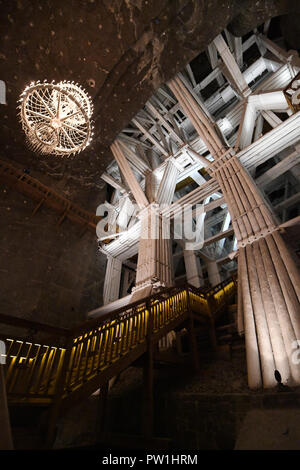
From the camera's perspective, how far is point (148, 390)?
4.11m

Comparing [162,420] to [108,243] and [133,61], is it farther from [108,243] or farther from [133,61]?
[133,61]

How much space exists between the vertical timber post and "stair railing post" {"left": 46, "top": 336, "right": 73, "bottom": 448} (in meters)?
1.59

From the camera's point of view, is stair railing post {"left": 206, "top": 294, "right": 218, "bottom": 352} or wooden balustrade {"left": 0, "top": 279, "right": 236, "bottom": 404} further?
stair railing post {"left": 206, "top": 294, "right": 218, "bottom": 352}

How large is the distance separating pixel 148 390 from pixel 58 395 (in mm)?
1863

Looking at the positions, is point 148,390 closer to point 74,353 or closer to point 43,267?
point 74,353

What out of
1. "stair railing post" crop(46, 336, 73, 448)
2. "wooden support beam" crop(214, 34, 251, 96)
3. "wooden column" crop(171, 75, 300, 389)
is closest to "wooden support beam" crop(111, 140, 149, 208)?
"wooden column" crop(171, 75, 300, 389)

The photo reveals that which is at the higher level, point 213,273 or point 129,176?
point 129,176

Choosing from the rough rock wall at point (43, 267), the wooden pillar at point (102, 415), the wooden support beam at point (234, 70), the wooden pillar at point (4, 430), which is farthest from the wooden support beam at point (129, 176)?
the wooden pillar at point (4, 430)

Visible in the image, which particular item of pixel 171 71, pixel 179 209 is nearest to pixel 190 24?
pixel 171 71

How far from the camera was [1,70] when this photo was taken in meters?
7.55

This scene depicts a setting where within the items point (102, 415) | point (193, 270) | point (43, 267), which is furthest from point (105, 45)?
point (102, 415)

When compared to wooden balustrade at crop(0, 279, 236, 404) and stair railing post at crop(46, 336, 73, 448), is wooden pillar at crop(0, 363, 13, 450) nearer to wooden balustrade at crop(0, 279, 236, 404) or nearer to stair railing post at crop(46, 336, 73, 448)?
wooden balustrade at crop(0, 279, 236, 404)

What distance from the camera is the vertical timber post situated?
146 inches
